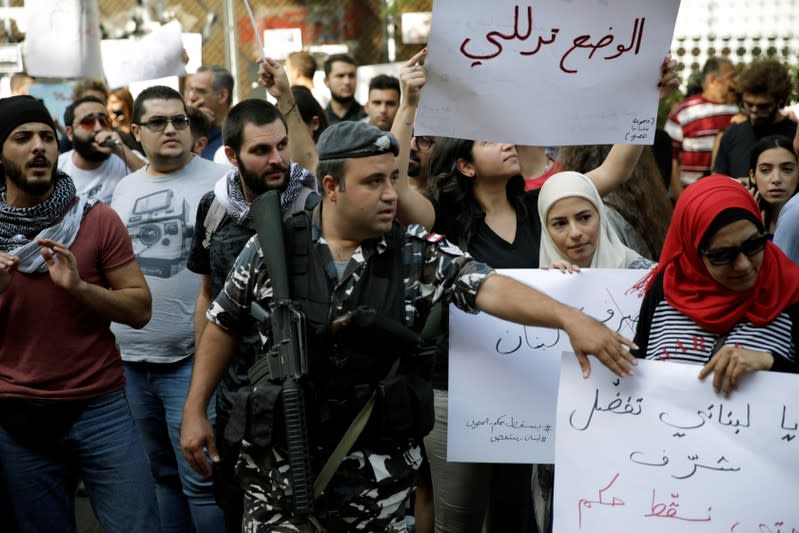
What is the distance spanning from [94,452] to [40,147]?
117 cm

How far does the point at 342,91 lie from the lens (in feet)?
31.7

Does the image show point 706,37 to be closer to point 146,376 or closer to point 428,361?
point 146,376

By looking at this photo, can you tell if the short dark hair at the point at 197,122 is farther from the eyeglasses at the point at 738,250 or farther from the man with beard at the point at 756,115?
the eyeglasses at the point at 738,250

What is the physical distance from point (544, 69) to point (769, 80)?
4486 mm

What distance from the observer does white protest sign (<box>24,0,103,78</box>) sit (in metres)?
7.43

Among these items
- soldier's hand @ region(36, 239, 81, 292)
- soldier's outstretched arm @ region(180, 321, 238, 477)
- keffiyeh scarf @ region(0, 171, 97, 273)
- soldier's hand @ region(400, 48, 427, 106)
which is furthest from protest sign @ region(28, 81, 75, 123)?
soldier's outstretched arm @ region(180, 321, 238, 477)

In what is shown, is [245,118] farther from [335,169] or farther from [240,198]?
[335,169]

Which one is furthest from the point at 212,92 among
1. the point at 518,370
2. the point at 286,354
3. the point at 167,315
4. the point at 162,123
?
the point at 286,354

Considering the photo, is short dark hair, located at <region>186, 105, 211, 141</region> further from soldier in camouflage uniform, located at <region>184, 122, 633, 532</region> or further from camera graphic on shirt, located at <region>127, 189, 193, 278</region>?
soldier in camouflage uniform, located at <region>184, 122, 633, 532</region>

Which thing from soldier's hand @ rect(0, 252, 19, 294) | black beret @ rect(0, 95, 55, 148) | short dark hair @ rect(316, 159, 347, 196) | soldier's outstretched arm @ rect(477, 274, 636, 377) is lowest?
soldier's hand @ rect(0, 252, 19, 294)

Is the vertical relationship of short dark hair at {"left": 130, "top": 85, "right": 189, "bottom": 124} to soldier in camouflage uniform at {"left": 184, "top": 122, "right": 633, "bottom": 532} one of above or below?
above

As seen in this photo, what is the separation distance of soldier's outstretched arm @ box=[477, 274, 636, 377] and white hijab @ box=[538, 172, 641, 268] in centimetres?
89

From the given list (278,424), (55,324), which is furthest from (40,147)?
(278,424)

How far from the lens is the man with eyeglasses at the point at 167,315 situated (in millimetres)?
5383
